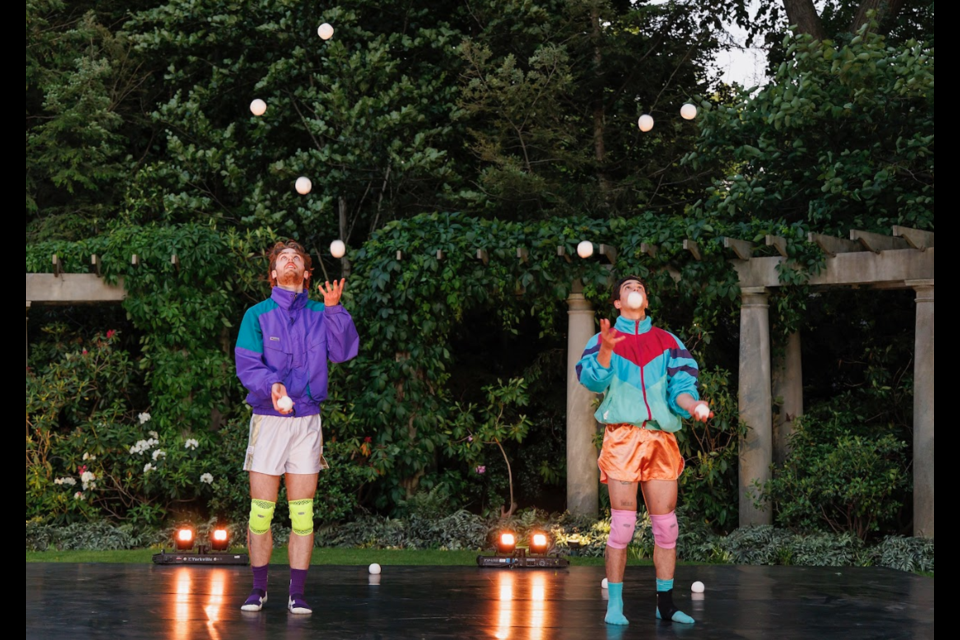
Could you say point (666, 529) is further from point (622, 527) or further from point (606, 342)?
point (606, 342)

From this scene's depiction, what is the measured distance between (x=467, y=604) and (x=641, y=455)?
1.13 metres

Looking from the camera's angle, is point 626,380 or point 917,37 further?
point 917,37

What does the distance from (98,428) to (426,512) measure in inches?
114

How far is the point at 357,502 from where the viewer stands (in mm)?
9562

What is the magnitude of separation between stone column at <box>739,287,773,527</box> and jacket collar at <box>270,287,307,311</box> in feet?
15.5

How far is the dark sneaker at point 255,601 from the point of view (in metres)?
5.12

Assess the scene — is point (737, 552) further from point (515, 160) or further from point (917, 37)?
point (917, 37)

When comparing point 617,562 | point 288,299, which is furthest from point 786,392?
point 288,299

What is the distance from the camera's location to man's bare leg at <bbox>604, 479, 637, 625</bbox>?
4910mm

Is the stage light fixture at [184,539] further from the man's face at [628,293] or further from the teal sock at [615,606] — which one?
the man's face at [628,293]

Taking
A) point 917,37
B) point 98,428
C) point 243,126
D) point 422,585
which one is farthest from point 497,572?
point 917,37

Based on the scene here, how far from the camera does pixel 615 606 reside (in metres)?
4.92

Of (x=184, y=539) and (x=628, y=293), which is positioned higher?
(x=628, y=293)

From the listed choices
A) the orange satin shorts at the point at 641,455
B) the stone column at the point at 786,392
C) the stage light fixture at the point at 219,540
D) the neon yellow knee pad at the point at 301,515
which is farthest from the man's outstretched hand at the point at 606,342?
the stone column at the point at 786,392
